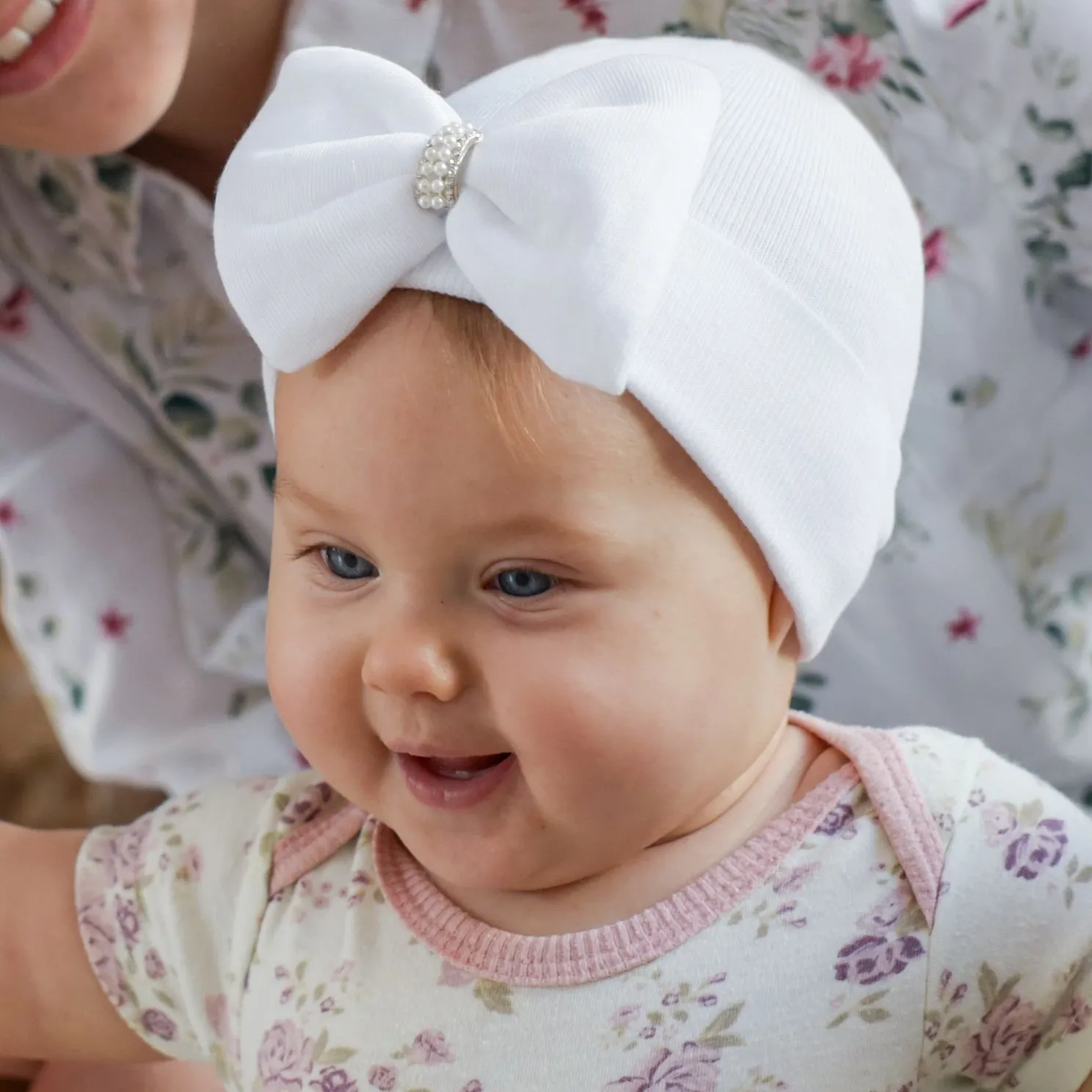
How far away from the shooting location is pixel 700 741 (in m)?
0.65

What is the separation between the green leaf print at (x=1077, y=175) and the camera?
86cm

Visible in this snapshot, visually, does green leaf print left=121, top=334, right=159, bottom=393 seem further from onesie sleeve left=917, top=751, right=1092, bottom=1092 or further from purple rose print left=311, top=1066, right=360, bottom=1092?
onesie sleeve left=917, top=751, right=1092, bottom=1092

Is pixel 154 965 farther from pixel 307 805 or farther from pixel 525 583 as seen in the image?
pixel 525 583

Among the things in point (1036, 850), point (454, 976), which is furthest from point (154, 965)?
point (1036, 850)

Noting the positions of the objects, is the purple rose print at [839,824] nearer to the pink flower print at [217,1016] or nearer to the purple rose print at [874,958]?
the purple rose print at [874,958]

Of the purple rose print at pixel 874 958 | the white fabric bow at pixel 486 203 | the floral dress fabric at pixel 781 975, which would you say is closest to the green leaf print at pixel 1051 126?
the white fabric bow at pixel 486 203

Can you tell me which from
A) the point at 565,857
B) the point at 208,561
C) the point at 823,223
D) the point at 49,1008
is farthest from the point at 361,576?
the point at 208,561

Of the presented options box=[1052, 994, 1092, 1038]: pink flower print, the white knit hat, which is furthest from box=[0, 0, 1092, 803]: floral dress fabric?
box=[1052, 994, 1092, 1038]: pink flower print

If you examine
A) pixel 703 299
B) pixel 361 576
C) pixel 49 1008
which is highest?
pixel 703 299

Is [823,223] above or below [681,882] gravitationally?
above

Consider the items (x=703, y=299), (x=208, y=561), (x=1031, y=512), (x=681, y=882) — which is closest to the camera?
(x=703, y=299)

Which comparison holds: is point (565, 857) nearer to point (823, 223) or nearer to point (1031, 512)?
point (823, 223)

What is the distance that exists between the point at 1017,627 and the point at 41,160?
0.91 metres

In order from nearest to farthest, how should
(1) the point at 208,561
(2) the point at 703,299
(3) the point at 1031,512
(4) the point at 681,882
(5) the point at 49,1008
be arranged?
1. (2) the point at 703,299
2. (4) the point at 681,882
3. (5) the point at 49,1008
4. (3) the point at 1031,512
5. (1) the point at 208,561
